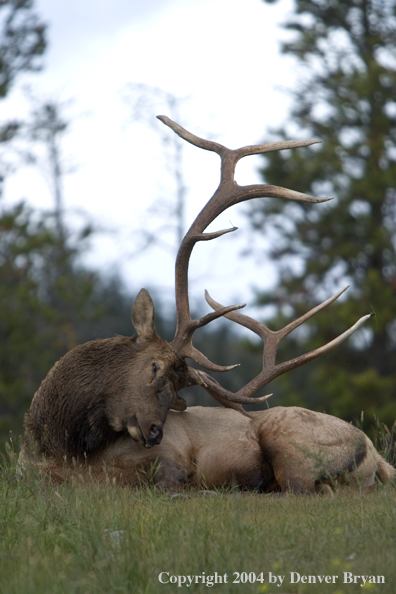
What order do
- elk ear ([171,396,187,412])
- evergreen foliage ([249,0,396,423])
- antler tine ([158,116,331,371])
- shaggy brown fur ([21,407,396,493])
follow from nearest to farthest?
shaggy brown fur ([21,407,396,493])
antler tine ([158,116,331,371])
elk ear ([171,396,187,412])
evergreen foliage ([249,0,396,423])

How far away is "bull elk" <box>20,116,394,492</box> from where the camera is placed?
16.6ft

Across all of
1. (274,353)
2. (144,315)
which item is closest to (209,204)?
(144,315)

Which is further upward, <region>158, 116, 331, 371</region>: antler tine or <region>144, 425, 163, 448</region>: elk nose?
<region>158, 116, 331, 371</region>: antler tine

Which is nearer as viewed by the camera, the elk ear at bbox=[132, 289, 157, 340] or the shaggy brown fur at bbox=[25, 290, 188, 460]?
the shaggy brown fur at bbox=[25, 290, 188, 460]

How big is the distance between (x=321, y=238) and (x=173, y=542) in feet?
43.7

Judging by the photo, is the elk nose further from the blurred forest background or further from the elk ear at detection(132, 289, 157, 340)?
the blurred forest background

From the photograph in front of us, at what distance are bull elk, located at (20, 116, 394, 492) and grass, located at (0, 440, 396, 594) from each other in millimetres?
926

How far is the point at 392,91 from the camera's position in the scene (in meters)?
15.2

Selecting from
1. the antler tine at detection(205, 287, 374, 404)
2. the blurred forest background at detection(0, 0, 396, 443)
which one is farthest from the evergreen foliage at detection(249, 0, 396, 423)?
the antler tine at detection(205, 287, 374, 404)

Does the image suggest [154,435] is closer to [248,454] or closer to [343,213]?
[248,454]

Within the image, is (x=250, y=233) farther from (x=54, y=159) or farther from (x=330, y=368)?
(x=54, y=159)

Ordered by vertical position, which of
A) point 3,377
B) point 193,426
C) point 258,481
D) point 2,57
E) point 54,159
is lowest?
point 3,377

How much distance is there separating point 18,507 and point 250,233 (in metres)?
13.4

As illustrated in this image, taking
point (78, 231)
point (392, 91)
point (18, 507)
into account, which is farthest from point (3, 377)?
point (18, 507)
